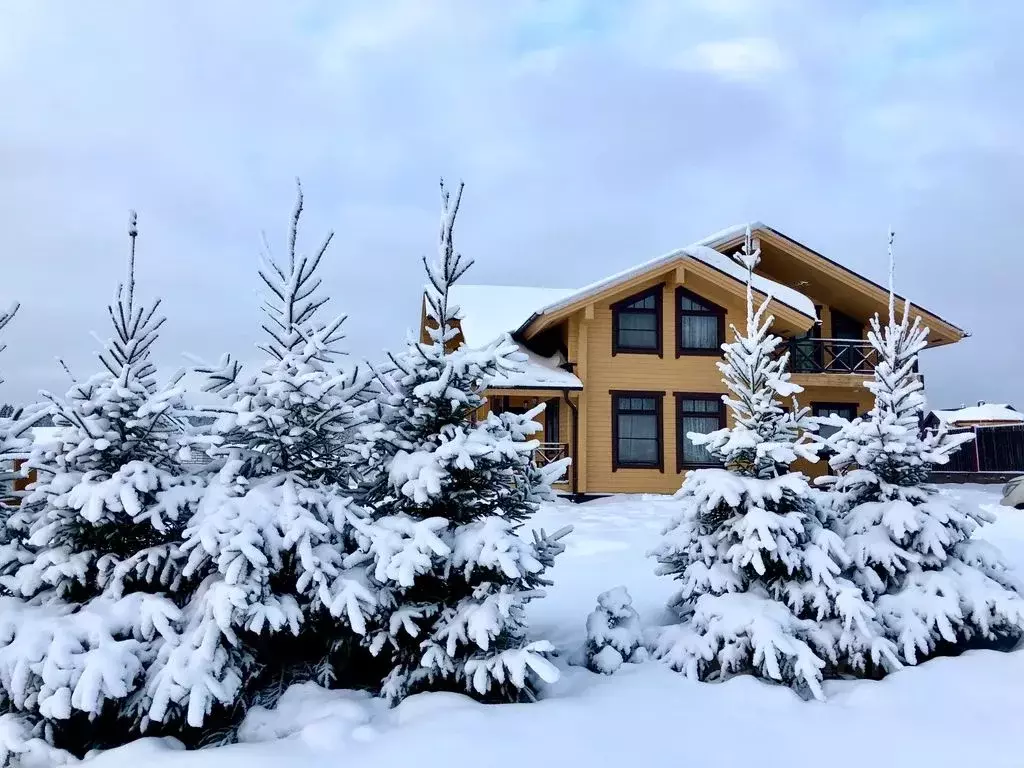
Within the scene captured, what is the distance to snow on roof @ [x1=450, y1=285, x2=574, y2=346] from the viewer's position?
19.7 m

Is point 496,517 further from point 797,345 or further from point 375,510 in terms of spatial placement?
point 797,345

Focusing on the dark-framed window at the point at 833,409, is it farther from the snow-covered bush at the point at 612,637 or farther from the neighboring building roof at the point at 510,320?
the snow-covered bush at the point at 612,637

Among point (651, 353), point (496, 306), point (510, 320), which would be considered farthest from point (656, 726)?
point (496, 306)

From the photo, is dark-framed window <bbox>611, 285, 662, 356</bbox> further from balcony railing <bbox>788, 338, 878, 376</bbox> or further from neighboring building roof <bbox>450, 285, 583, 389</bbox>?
balcony railing <bbox>788, 338, 878, 376</bbox>

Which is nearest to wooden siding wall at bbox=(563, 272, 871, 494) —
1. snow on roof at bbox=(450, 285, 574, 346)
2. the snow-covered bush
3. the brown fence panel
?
snow on roof at bbox=(450, 285, 574, 346)

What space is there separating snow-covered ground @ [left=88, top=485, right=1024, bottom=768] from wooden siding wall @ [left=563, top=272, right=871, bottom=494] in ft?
40.5

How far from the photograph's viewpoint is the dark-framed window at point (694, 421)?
19.3 metres

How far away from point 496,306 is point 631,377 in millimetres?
4977

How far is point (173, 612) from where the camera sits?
505 centimetres

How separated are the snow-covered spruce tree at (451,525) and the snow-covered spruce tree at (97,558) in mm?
1487

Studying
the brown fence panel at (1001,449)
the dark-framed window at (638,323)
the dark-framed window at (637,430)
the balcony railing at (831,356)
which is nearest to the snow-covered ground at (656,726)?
the dark-framed window at (637,430)

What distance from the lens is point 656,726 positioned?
17.2 ft

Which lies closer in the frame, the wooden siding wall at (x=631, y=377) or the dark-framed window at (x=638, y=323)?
the wooden siding wall at (x=631, y=377)

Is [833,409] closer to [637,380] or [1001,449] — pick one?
[637,380]
